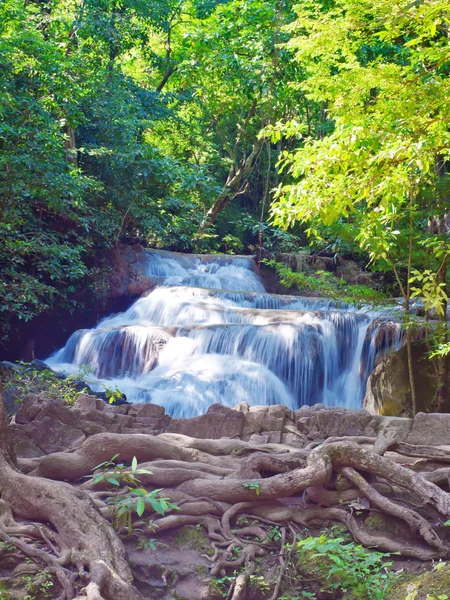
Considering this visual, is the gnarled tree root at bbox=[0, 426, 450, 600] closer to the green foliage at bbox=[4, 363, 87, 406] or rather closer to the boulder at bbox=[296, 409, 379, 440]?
the boulder at bbox=[296, 409, 379, 440]

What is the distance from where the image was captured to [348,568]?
4.09 meters

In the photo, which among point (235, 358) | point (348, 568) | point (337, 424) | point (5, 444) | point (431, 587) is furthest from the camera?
point (235, 358)

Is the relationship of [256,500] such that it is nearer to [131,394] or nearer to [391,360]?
[391,360]

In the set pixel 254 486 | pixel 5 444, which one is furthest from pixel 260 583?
pixel 5 444

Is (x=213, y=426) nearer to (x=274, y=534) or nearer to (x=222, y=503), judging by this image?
(x=222, y=503)

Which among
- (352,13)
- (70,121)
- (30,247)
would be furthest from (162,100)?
(352,13)

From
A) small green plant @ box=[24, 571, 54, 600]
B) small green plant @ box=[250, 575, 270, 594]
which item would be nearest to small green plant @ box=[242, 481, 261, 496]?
small green plant @ box=[250, 575, 270, 594]

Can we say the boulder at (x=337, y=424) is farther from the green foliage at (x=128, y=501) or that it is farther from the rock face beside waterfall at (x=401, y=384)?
the green foliage at (x=128, y=501)

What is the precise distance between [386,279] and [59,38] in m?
11.9

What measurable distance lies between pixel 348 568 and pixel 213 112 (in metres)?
22.5

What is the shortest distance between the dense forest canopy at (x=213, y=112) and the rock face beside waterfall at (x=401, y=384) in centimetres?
153

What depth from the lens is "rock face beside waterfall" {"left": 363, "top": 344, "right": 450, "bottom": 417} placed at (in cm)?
972

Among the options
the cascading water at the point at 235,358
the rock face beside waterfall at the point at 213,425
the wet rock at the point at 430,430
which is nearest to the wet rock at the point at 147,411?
the rock face beside waterfall at the point at 213,425

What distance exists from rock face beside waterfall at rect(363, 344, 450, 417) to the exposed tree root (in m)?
3.97
